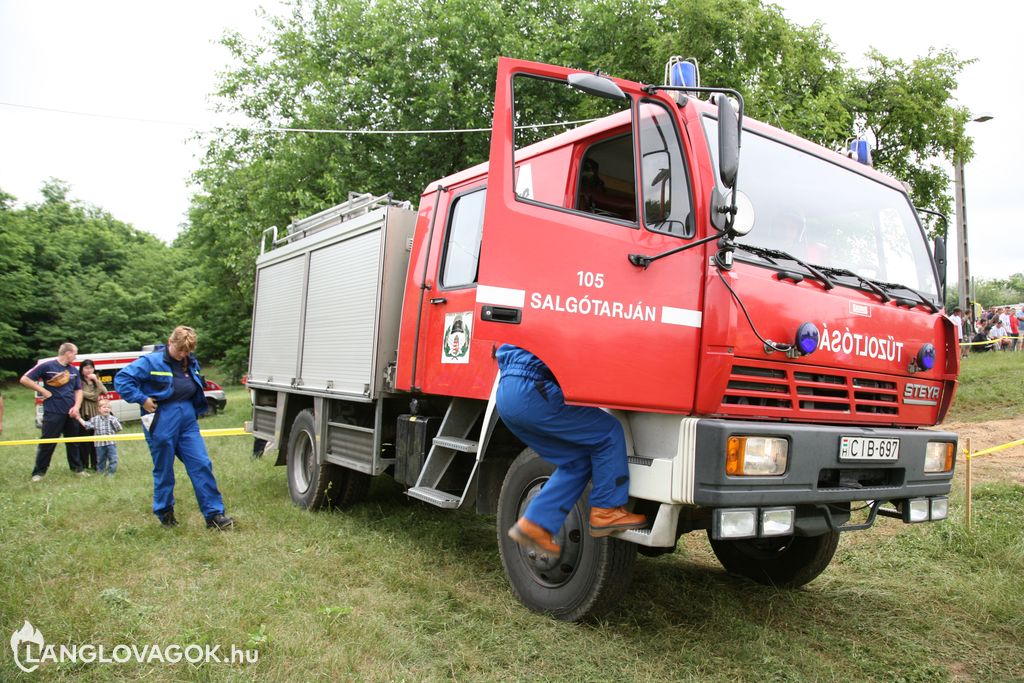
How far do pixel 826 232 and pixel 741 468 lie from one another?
1.46 meters

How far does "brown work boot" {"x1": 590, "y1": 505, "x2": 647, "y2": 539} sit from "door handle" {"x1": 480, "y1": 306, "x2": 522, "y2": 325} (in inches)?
37.5

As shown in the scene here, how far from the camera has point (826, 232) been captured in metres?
3.99

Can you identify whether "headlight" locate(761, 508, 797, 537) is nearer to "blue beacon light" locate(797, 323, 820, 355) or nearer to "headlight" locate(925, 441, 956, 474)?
"blue beacon light" locate(797, 323, 820, 355)

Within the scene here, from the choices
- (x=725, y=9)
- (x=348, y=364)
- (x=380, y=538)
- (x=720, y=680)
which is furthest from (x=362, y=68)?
(x=720, y=680)

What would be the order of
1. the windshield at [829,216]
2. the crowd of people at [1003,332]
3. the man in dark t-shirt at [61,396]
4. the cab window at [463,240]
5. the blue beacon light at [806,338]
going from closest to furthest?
the blue beacon light at [806,338]
the windshield at [829,216]
the cab window at [463,240]
the man in dark t-shirt at [61,396]
the crowd of people at [1003,332]

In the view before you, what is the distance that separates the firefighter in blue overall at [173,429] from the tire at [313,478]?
873 millimetres

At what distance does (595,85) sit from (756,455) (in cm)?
175

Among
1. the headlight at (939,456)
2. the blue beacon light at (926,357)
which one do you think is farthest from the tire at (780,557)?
the blue beacon light at (926,357)

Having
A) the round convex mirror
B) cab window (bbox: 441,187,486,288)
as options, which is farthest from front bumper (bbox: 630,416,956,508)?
cab window (bbox: 441,187,486,288)

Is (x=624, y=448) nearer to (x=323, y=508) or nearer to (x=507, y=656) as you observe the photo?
(x=507, y=656)

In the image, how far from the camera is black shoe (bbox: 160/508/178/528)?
6301 millimetres

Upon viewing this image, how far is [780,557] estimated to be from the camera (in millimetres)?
4949

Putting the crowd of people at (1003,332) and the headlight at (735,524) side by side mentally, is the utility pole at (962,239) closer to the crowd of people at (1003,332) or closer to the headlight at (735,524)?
the crowd of people at (1003,332)

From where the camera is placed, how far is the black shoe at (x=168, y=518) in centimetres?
630
